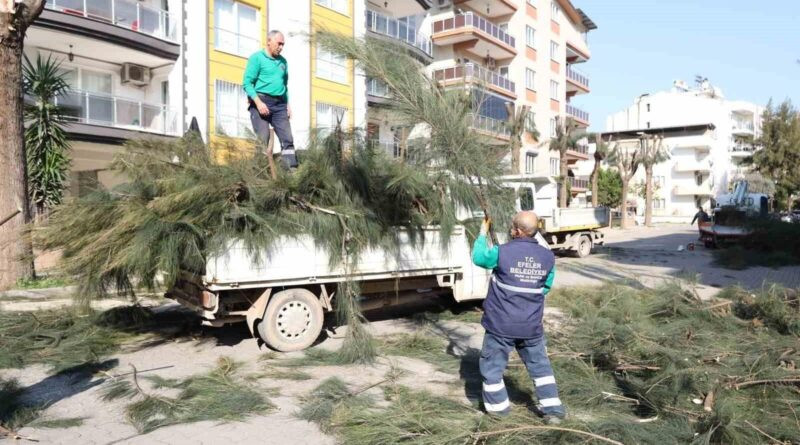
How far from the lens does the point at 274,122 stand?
283 inches

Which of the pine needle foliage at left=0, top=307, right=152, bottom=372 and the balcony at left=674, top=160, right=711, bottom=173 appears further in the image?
the balcony at left=674, top=160, right=711, bottom=173

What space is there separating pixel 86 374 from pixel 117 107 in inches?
579

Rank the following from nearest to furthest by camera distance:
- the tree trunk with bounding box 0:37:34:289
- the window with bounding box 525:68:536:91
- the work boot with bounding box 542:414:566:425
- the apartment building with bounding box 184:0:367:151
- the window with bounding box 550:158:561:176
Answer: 1. the work boot with bounding box 542:414:566:425
2. the tree trunk with bounding box 0:37:34:289
3. the apartment building with bounding box 184:0:367:151
4. the window with bounding box 525:68:536:91
5. the window with bounding box 550:158:561:176

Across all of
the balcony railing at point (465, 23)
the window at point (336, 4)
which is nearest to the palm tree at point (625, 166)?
the balcony railing at point (465, 23)

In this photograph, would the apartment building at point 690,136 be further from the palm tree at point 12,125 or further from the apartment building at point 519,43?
the palm tree at point 12,125

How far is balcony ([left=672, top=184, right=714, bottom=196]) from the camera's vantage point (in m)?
70.8

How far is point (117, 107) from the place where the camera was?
1797 cm

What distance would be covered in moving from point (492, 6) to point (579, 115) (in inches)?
696

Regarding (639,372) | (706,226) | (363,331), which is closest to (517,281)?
(639,372)

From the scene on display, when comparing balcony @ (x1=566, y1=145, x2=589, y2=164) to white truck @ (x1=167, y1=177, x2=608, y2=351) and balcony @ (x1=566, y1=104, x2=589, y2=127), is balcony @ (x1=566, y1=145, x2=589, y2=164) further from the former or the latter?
white truck @ (x1=167, y1=177, x2=608, y2=351)

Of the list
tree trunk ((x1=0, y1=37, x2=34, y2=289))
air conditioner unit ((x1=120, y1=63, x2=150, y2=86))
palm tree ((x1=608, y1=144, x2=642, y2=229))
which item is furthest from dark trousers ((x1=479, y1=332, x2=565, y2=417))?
palm tree ((x1=608, y1=144, x2=642, y2=229))

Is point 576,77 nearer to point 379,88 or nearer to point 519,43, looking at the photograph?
point 519,43

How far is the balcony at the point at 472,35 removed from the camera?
36062mm

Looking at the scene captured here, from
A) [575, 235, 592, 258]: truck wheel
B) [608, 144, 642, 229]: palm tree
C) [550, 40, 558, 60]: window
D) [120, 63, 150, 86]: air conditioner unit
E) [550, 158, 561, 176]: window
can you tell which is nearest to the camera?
[575, 235, 592, 258]: truck wheel
